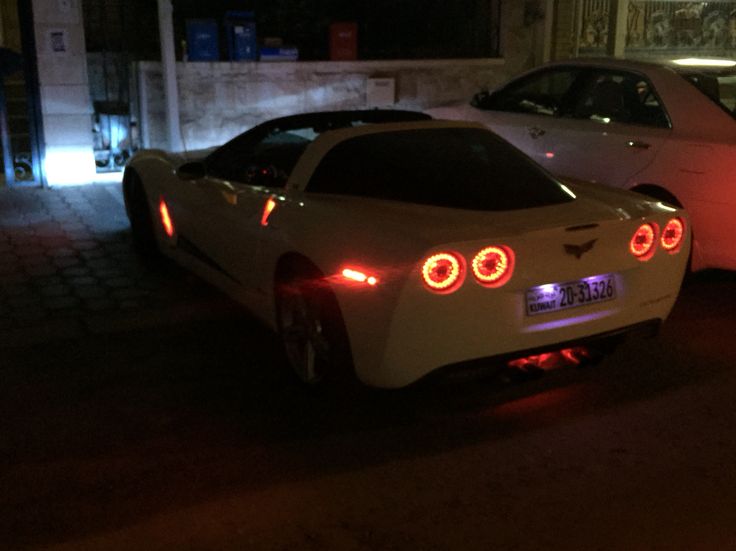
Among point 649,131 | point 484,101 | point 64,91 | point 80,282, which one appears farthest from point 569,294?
point 64,91

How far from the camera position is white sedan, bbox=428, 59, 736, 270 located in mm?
6059

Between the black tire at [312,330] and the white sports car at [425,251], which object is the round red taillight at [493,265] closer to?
the white sports car at [425,251]

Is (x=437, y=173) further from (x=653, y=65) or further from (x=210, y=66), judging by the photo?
(x=210, y=66)

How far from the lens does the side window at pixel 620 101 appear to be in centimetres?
668

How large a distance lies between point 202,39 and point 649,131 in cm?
578

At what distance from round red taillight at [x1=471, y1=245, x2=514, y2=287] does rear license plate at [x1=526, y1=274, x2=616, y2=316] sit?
0.52 ft

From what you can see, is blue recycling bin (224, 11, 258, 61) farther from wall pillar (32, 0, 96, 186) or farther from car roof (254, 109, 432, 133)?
car roof (254, 109, 432, 133)

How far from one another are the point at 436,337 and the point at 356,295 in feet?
1.34

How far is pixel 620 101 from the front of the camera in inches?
274

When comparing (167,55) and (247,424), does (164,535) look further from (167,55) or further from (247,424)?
(167,55)

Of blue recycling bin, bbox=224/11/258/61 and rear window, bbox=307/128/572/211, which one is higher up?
blue recycling bin, bbox=224/11/258/61

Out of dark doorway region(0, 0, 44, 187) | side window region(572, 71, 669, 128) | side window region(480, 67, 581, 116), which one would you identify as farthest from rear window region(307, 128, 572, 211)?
dark doorway region(0, 0, 44, 187)

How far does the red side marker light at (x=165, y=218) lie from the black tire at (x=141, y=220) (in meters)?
0.33

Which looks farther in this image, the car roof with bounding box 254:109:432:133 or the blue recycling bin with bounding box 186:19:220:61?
the blue recycling bin with bounding box 186:19:220:61
